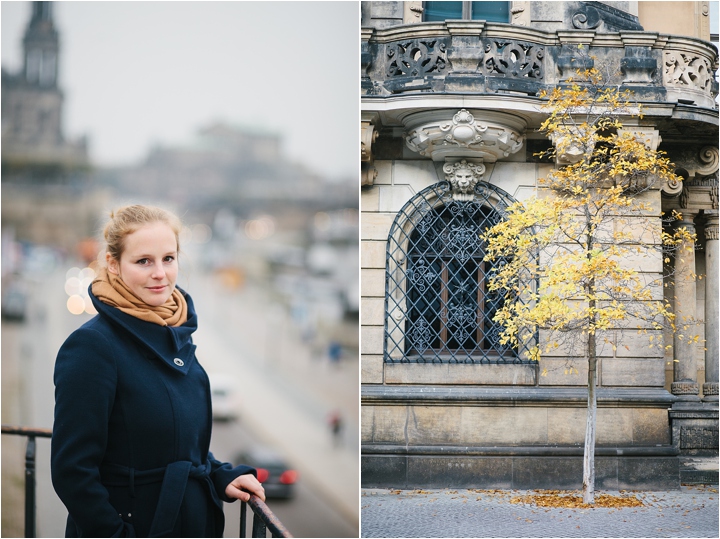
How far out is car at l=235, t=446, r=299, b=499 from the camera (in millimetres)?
4660

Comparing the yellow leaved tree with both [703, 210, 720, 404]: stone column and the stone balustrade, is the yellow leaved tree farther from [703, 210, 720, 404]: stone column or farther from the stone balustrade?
[703, 210, 720, 404]: stone column

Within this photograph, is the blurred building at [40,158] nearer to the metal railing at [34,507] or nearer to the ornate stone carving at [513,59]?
the metal railing at [34,507]

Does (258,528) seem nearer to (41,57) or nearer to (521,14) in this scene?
(41,57)

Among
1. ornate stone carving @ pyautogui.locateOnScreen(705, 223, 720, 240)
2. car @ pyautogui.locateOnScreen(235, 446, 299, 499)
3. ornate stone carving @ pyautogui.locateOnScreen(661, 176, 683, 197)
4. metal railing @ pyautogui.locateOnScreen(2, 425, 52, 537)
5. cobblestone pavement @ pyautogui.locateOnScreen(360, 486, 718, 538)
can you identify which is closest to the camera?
metal railing @ pyautogui.locateOnScreen(2, 425, 52, 537)

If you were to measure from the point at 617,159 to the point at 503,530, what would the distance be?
2.86 m

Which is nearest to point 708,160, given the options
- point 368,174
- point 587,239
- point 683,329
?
point 683,329

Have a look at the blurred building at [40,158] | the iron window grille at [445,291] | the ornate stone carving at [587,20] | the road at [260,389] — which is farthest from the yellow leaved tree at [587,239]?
the blurred building at [40,158]

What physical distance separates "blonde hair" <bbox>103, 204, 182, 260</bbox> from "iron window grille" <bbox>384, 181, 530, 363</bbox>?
404 centimetres

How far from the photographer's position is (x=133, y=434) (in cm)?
235

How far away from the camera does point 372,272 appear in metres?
6.52

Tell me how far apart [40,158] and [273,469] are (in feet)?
7.71

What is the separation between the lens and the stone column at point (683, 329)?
681 centimetres

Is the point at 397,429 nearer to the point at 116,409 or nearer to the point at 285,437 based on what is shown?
the point at 285,437

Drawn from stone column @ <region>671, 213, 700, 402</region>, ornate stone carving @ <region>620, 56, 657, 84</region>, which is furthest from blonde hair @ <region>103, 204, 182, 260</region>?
stone column @ <region>671, 213, 700, 402</region>
